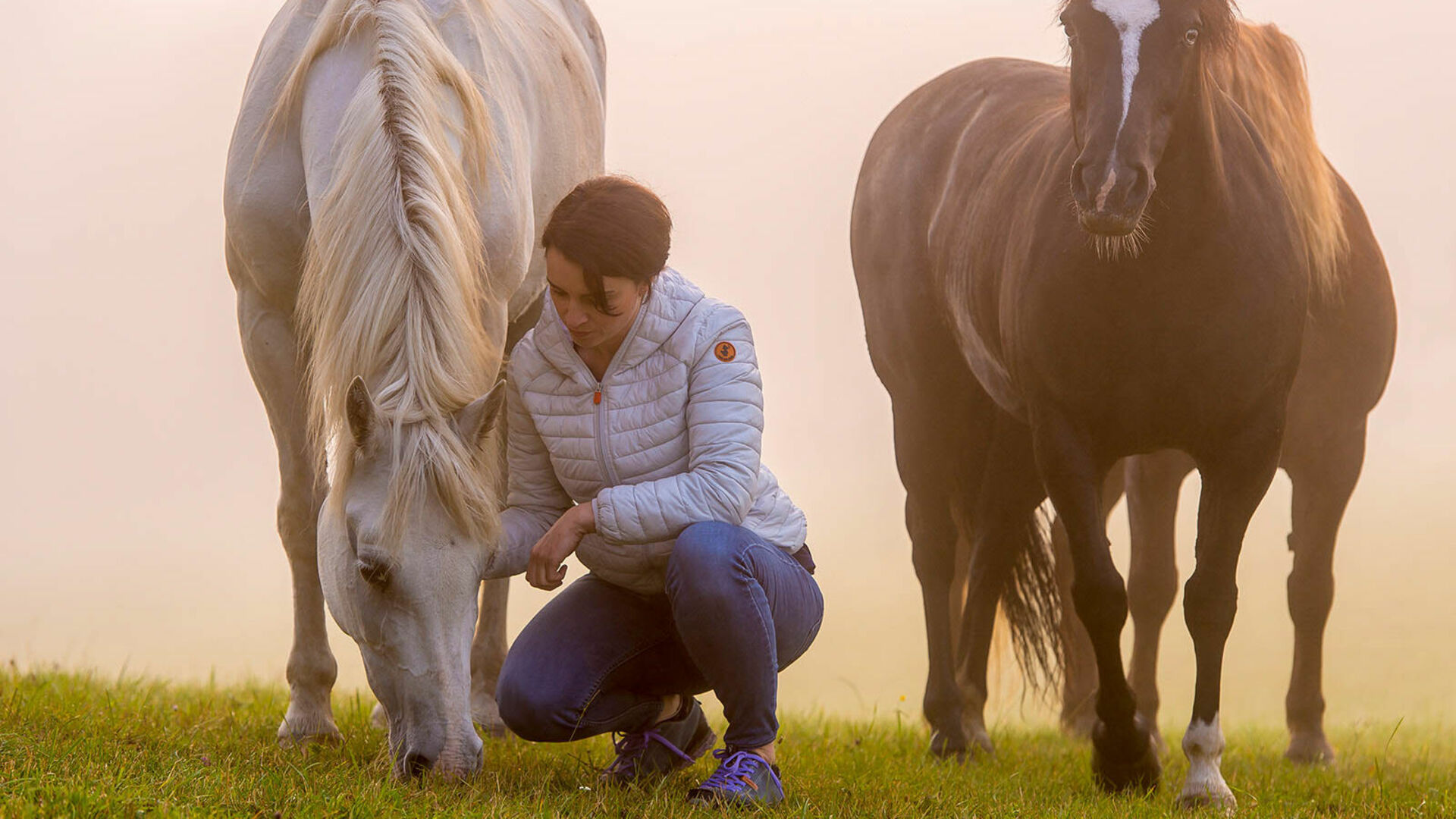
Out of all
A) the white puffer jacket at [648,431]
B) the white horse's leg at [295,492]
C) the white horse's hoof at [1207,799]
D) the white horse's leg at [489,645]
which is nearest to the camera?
the white puffer jacket at [648,431]

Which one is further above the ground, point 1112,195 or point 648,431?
point 1112,195

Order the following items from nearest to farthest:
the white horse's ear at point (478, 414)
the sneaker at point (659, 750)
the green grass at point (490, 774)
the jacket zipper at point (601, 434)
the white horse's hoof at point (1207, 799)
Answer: the green grass at point (490, 774)
the white horse's ear at point (478, 414)
the jacket zipper at point (601, 434)
the sneaker at point (659, 750)
the white horse's hoof at point (1207, 799)

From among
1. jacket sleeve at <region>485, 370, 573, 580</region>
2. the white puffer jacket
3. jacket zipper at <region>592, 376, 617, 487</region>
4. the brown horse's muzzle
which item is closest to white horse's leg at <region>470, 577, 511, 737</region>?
jacket sleeve at <region>485, 370, 573, 580</region>

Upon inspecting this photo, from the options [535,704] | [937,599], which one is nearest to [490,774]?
[535,704]

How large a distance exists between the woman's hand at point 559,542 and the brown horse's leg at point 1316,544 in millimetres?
3679

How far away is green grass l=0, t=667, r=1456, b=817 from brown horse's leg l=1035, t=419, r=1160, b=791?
0.12 meters

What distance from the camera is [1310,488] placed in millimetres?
6363

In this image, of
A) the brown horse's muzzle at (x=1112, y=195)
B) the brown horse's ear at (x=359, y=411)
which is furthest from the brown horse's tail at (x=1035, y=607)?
the brown horse's ear at (x=359, y=411)

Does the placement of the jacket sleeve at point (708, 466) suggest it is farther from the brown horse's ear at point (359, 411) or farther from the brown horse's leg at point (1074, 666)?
the brown horse's leg at point (1074, 666)

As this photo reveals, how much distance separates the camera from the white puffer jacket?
3.79m

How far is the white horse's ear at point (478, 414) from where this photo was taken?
12.1 feet

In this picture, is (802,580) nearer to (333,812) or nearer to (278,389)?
(333,812)

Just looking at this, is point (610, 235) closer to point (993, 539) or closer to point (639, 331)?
point (639, 331)

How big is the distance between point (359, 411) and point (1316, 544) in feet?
13.9
